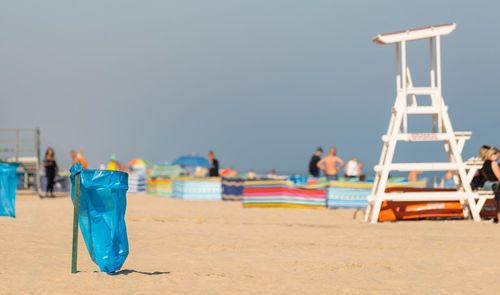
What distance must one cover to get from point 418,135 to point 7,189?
7.96 meters

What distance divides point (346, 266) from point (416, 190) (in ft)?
22.7

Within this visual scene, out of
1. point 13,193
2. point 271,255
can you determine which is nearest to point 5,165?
point 13,193

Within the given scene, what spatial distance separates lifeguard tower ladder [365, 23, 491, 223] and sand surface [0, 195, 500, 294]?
590 mm

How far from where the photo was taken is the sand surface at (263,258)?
21.0 ft

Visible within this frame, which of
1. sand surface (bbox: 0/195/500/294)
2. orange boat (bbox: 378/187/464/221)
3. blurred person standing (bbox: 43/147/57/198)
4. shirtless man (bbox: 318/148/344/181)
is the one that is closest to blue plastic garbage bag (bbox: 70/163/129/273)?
sand surface (bbox: 0/195/500/294)

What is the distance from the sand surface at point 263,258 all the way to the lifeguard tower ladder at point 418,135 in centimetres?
59

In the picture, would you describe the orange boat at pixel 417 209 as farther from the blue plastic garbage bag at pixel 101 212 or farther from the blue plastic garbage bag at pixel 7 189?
the blue plastic garbage bag at pixel 101 212

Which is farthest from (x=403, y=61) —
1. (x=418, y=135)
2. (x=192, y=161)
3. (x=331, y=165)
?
(x=192, y=161)

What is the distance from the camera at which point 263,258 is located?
8391mm

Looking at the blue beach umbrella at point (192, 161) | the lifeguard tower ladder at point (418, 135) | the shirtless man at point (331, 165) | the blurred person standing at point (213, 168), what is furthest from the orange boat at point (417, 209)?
the blue beach umbrella at point (192, 161)

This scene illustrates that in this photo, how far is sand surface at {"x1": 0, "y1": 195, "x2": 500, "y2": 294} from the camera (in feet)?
21.0

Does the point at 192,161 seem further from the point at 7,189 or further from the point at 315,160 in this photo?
the point at 7,189

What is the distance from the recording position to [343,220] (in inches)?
577

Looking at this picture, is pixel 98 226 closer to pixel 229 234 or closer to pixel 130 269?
pixel 130 269
